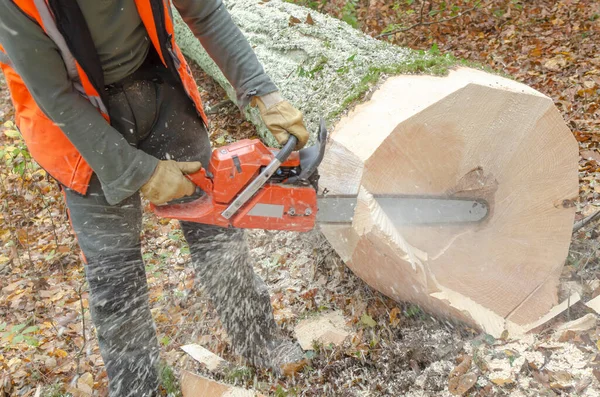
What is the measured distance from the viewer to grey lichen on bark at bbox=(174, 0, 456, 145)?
2551 mm

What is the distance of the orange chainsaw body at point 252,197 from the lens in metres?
1.89

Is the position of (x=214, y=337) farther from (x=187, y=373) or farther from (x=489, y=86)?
(x=489, y=86)

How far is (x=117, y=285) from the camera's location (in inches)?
82.0

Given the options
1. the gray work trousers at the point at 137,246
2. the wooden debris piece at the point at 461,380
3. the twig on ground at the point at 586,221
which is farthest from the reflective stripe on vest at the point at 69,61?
the twig on ground at the point at 586,221

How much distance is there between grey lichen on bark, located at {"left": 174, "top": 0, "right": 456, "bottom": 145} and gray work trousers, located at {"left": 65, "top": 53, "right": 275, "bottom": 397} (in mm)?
745

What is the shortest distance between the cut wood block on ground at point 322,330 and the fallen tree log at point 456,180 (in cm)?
33

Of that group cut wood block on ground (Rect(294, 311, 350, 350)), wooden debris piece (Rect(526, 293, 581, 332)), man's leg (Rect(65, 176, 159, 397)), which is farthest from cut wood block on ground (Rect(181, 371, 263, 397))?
wooden debris piece (Rect(526, 293, 581, 332))

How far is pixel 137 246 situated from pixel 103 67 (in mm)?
730

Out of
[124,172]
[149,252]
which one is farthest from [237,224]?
[149,252]

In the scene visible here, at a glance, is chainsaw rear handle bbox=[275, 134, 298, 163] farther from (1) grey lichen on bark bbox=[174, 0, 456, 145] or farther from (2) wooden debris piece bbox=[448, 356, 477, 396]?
(2) wooden debris piece bbox=[448, 356, 477, 396]

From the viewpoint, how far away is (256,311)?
2.43 m

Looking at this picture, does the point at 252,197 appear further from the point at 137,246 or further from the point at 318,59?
the point at 318,59

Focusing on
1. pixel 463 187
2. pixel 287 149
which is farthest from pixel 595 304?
pixel 287 149

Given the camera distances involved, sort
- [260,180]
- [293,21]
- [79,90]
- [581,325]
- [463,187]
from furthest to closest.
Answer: [293,21] → [463,187] → [581,325] → [260,180] → [79,90]
